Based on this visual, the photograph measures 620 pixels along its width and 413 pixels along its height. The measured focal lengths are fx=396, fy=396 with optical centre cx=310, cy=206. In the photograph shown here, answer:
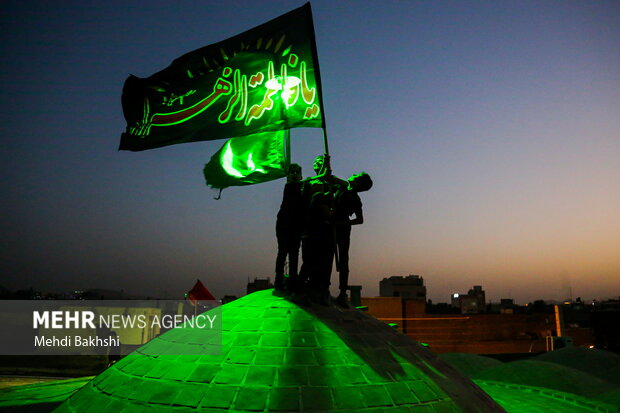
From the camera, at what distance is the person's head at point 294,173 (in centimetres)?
792

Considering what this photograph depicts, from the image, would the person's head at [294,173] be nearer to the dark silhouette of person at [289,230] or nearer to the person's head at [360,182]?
the dark silhouette of person at [289,230]

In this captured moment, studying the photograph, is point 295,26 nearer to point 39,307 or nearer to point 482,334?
point 39,307

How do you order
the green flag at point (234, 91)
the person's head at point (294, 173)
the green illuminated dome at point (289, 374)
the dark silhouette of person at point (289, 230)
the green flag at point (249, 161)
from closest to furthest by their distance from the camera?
the green illuminated dome at point (289, 374) → the dark silhouette of person at point (289, 230) → the person's head at point (294, 173) → the green flag at point (234, 91) → the green flag at point (249, 161)

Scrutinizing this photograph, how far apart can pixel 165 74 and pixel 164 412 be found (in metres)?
7.42

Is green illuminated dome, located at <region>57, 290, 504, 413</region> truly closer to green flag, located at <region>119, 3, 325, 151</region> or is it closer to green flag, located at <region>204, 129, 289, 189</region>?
green flag, located at <region>204, 129, 289, 189</region>

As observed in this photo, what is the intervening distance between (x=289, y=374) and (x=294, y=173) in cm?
388

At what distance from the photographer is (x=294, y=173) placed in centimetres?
795

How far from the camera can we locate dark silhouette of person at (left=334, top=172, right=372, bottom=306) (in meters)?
Result: 7.96

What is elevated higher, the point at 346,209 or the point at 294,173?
the point at 294,173

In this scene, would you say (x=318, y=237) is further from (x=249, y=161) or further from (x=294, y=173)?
(x=249, y=161)

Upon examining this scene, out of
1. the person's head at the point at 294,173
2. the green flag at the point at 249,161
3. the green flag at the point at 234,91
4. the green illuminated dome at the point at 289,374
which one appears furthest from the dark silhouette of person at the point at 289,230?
the green flag at the point at 234,91

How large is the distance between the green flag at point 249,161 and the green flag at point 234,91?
1.29ft

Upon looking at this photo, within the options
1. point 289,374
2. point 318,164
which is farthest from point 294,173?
point 289,374

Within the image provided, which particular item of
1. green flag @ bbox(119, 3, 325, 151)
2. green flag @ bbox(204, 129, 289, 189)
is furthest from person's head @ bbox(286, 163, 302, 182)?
green flag @ bbox(119, 3, 325, 151)
